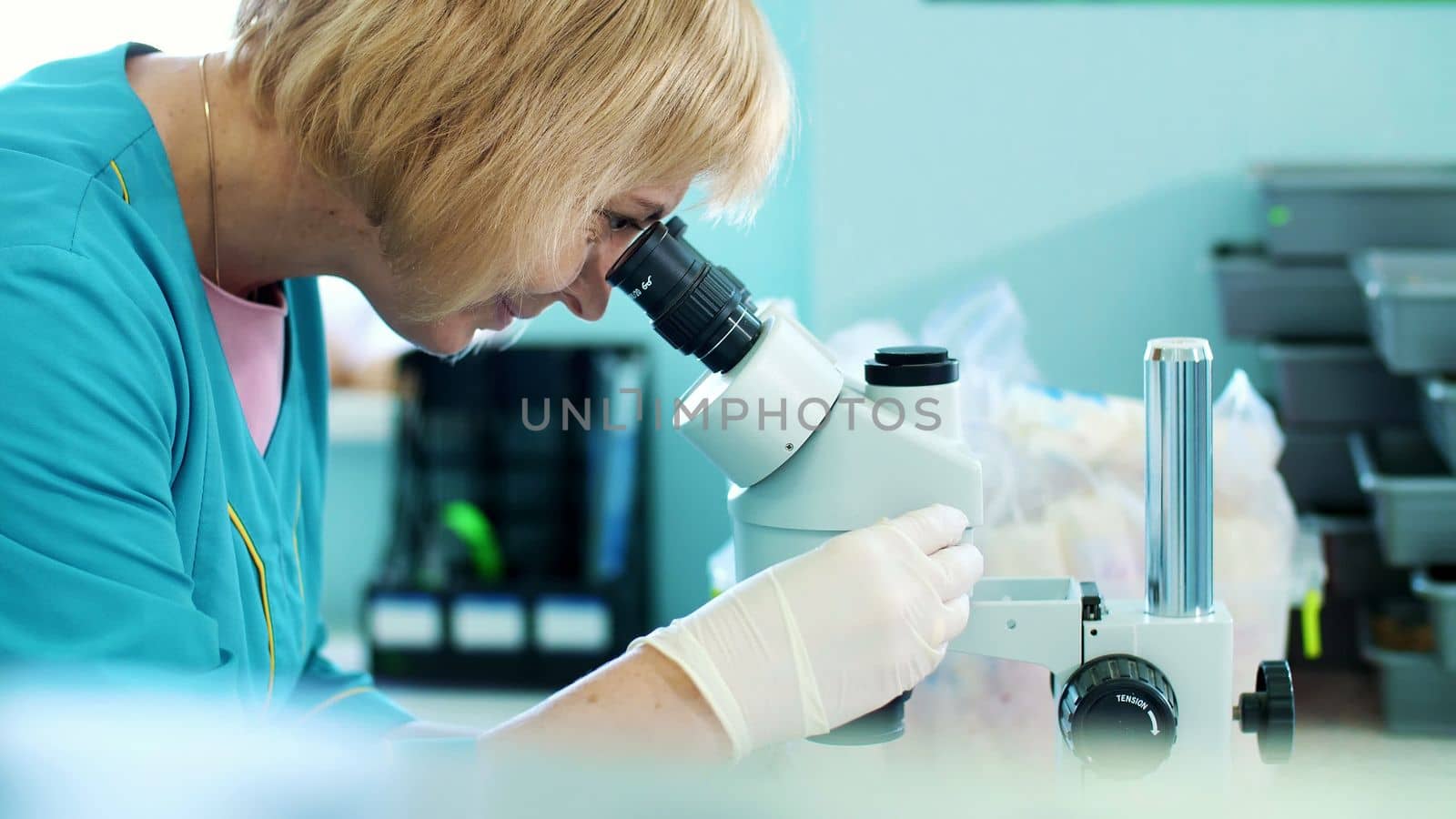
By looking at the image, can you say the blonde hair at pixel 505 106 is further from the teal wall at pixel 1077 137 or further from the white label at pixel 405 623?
the white label at pixel 405 623

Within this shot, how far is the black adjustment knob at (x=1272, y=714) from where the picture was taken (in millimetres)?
725

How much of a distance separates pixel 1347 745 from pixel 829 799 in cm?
88

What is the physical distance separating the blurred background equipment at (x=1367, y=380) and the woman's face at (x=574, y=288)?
3.26 ft

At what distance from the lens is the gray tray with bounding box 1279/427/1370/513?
5.95 feet

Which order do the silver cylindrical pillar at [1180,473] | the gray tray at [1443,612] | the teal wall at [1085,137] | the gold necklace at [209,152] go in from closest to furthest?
1. the silver cylindrical pillar at [1180,473]
2. the gold necklace at [209,152]
3. the gray tray at [1443,612]
4. the teal wall at [1085,137]

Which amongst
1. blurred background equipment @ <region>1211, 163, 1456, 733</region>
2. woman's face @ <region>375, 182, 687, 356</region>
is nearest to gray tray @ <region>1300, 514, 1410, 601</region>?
blurred background equipment @ <region>1211, 163, 1456, 733</region>

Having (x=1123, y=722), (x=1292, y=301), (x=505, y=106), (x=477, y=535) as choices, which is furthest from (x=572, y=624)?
(x=1123, y=722)

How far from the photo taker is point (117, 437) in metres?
0.75

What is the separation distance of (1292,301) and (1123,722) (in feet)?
4.60

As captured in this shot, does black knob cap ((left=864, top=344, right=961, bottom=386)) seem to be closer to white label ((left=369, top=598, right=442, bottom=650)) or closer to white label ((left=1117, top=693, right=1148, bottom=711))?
white label ((left=1117, top=693, right=1148, bottom=711))

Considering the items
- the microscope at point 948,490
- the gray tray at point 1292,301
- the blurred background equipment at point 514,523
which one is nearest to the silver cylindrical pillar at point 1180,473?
the microscope at point 948,490

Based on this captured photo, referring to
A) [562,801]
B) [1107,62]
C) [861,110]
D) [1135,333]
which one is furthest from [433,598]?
[562,801]

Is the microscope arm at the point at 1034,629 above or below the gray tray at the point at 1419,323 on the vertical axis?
below

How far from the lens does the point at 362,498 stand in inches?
114
